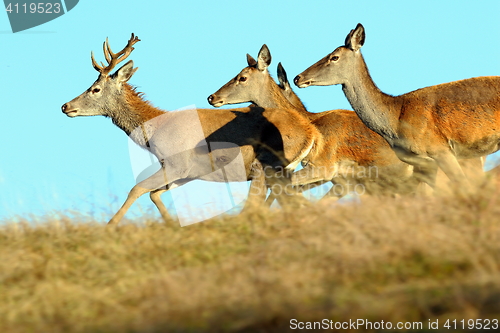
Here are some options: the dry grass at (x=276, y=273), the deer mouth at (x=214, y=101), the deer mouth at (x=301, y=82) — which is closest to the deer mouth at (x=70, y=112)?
the deer mouth at (x=214, y=101)

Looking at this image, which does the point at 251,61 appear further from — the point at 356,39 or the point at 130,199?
the point at 130,199

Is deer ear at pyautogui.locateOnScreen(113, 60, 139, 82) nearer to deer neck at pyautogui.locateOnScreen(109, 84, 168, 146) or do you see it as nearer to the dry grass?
deer neck at pyautogui.locateOnScreen(109, 84, 168, 146)

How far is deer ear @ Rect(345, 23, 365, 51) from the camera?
996cm

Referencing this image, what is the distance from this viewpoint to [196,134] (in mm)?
10125

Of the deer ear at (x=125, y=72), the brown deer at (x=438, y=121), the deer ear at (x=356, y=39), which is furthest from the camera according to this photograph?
the deer ear at (x=125, y=72)

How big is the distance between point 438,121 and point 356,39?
1.88 m

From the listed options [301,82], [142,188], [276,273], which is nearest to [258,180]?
[301,82]

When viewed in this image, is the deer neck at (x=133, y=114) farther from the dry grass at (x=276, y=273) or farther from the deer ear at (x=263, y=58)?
the dry grass at (x=276, y=273)

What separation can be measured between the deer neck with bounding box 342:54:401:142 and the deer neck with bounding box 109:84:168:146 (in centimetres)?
291

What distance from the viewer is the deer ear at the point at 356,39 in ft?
32.7

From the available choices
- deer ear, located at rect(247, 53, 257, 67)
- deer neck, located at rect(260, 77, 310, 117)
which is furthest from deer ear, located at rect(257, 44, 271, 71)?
deer neck, located at rect(260, 77, 310, 117)

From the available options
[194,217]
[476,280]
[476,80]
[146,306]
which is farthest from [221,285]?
[476,80]

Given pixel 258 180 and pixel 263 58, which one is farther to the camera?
pixel 263 58

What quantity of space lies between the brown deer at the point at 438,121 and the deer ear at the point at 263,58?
2504 millimetres
